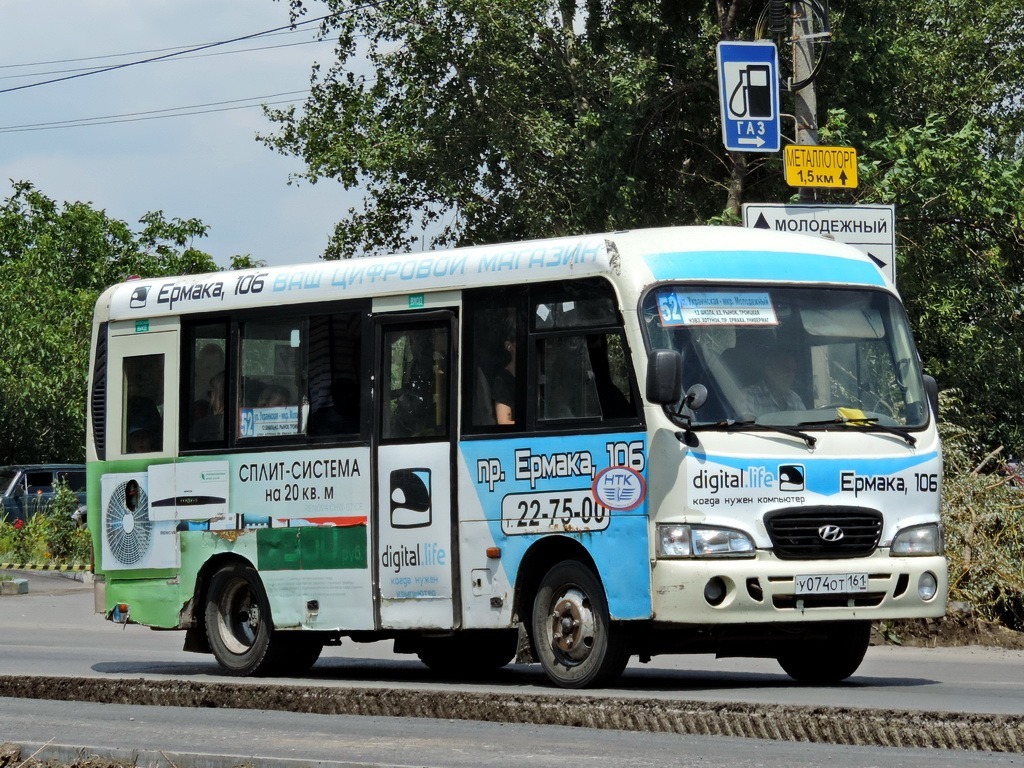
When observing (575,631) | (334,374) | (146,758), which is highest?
(334,374)

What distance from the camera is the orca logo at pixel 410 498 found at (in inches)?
501

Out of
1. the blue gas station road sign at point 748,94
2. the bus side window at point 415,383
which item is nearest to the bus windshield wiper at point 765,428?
the bus side window at point 415,383

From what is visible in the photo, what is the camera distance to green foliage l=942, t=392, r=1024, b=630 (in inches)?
647

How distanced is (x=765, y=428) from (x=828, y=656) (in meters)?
2.00

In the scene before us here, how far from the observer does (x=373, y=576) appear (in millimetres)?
13062

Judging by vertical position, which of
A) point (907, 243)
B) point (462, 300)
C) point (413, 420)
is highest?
point (907, 243)

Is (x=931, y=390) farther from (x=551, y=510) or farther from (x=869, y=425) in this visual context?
(x=551, y=510)

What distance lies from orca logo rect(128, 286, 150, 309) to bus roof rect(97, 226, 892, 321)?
1.22m

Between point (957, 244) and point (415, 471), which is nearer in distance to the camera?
point (415, 471)

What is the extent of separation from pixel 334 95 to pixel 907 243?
17802 mm

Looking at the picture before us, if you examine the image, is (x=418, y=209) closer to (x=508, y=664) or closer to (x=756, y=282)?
(x=508, y=664)

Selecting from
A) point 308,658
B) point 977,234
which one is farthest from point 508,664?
point 977,234

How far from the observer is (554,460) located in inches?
468

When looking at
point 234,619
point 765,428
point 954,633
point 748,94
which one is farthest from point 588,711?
point 748,94
